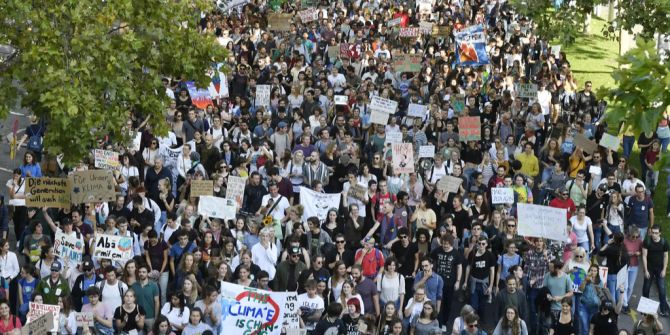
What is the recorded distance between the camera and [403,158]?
21.3 meters

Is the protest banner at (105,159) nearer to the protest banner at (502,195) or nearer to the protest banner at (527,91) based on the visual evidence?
the protest banner at (502,195)

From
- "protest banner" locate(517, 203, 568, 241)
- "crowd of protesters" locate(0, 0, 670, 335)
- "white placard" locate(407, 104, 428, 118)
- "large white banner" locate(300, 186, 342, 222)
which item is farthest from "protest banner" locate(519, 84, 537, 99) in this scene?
"protest banner" locate(517, 203, 568, 241)

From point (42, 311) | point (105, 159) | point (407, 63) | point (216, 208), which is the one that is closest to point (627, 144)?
point (407, 63)

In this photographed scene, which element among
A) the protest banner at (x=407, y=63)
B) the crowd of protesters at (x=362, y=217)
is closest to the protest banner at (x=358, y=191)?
the crowd of protesters at (x=362, y=217)

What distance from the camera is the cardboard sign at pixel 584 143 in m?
22.2

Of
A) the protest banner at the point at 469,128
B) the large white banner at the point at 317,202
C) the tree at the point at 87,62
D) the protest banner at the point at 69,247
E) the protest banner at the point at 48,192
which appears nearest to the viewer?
the protest banner at the point at 69,247

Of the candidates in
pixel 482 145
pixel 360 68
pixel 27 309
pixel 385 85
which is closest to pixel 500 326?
pixel 27 309

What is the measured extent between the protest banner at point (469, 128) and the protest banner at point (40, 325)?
9.55 metres

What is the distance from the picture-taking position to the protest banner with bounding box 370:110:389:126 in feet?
79.3

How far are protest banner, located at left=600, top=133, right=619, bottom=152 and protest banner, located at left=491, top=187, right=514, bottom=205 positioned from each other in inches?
98.0

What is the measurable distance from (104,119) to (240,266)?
11.7 ft

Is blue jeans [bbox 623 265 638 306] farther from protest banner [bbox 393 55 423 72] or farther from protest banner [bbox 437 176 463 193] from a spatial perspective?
protest banner [bbox 393 55 423 72]

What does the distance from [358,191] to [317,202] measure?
0.63 meters

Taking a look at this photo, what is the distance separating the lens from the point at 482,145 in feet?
77.0
